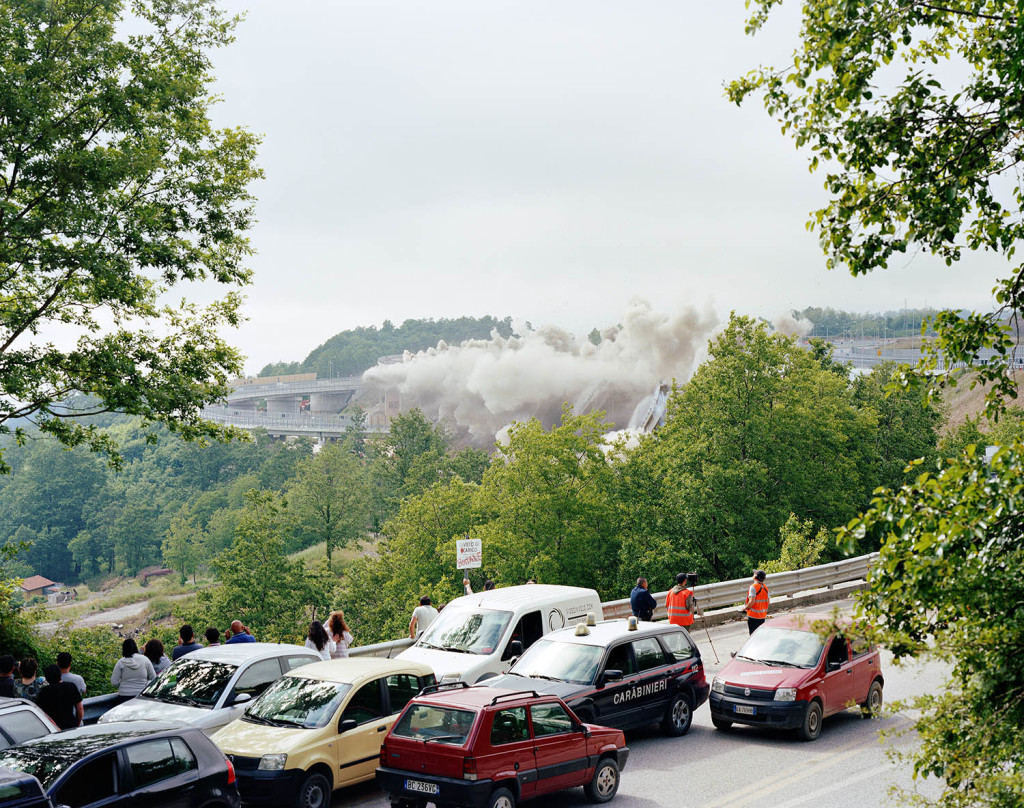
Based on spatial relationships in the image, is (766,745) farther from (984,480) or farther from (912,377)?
(984,480)

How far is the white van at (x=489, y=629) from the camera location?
14352mm

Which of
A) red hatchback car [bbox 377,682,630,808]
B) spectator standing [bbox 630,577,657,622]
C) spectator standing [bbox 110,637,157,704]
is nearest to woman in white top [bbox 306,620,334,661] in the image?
spectator standing [bbox 110,637,157,704]

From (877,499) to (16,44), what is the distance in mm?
16642

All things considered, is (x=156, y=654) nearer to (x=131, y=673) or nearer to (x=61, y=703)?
(x=131, y=673)

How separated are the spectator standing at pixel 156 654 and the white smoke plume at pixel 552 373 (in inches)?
4199

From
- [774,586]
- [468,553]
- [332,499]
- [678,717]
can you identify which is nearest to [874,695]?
[678,717]

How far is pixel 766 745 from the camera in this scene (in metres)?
13.5

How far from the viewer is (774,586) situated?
82.8 feet

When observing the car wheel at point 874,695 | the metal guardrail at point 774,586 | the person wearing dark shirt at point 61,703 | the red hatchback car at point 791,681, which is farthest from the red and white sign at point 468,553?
the person wearing dark shirt at point 61,703

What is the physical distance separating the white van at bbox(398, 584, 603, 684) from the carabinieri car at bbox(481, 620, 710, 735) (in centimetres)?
86

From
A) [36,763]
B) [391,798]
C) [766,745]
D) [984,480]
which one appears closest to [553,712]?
[391,798]

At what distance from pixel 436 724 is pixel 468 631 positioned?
4.99 meters

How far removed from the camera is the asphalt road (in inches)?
433

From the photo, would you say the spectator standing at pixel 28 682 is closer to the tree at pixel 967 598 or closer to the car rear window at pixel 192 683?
the car rear window at pixel 192 683
